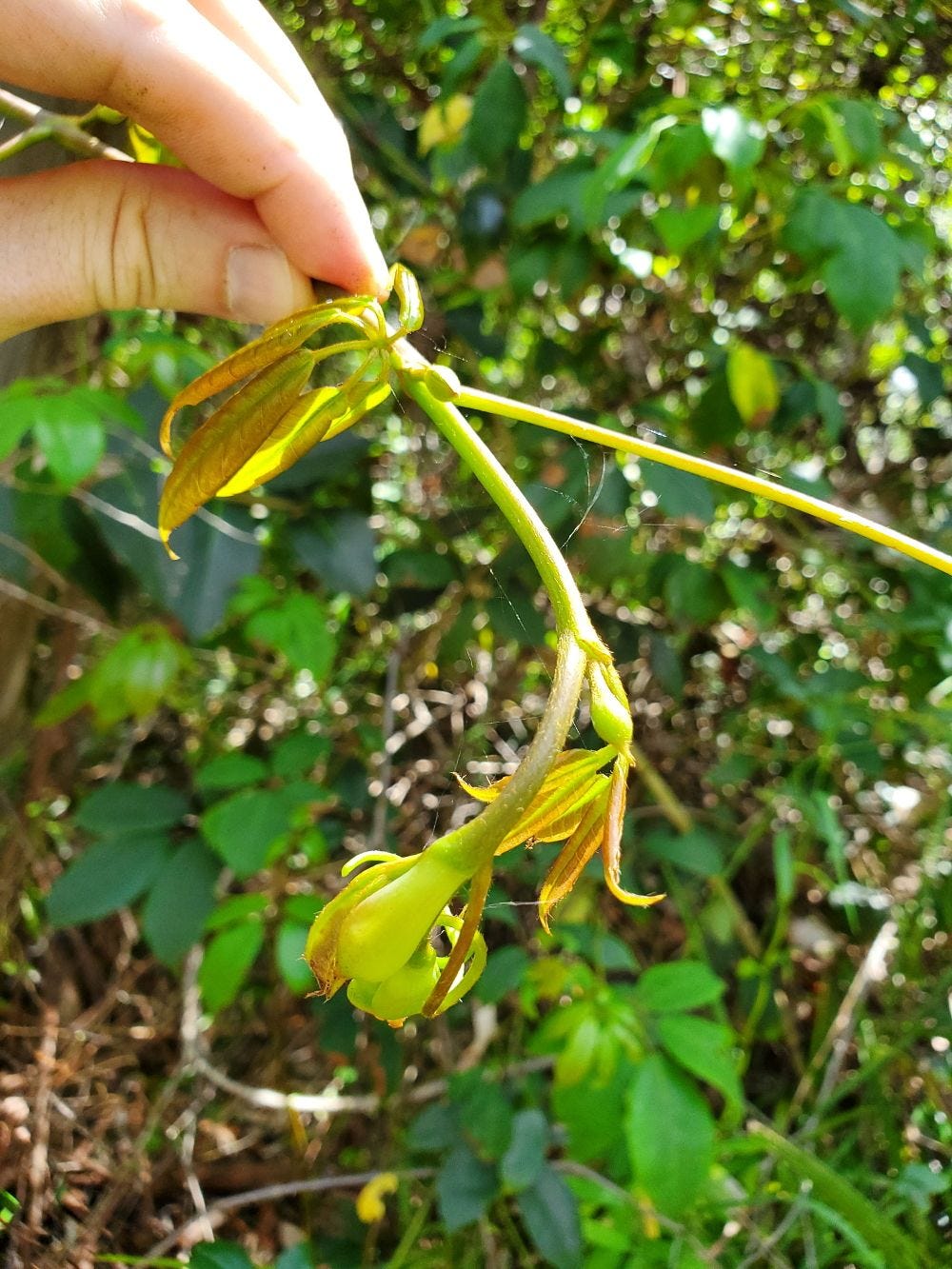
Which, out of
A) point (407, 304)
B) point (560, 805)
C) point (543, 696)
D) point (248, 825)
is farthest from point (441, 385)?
point (543, 696)

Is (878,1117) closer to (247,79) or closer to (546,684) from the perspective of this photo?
(546,684)

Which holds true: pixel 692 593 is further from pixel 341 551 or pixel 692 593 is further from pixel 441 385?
pixel 441 385

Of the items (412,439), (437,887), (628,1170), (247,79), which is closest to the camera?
(437,887)

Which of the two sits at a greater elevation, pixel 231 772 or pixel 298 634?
pixel 298 634

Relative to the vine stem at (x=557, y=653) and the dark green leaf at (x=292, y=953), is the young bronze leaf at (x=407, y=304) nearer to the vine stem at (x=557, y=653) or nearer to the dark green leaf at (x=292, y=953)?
the vine stem at (x=557, y=653)

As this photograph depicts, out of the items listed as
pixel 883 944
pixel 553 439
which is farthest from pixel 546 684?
pixel 883 944

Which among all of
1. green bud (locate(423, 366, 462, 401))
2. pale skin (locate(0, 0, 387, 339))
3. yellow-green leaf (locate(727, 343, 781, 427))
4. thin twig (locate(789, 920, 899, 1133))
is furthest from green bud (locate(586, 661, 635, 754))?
thin twig (locate(789, 920, 899, 1133))

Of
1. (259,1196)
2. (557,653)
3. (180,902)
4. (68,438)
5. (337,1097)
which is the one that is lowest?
(337,1097)

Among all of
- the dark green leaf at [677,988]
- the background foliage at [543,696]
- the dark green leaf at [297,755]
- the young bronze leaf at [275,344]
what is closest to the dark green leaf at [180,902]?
the background foliage at [543,696]
